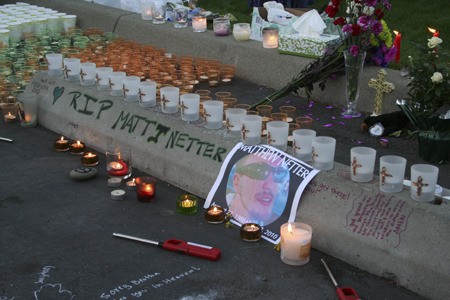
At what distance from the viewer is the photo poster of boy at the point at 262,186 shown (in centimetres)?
531

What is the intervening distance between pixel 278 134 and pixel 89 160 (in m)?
1.88

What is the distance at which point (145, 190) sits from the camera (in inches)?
233

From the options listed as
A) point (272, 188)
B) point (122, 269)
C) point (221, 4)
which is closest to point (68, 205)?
point (122, 269)

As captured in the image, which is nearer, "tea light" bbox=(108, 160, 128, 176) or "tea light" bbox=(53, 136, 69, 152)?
"tea light" bbox=(108, 160, 128, 176)

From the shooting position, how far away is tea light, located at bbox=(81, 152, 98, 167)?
6.67m

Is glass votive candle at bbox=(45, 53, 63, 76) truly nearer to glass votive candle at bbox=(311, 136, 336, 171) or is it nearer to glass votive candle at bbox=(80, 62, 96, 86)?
glass votive candle at bbox=(80, 62, 96, 86)

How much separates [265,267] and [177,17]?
6.02m

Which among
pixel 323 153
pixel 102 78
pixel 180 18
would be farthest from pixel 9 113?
pixel 323 153

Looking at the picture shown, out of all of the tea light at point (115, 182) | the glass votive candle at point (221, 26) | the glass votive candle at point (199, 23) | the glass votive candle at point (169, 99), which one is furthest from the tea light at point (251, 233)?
the glass votive candle at point (199, 23)

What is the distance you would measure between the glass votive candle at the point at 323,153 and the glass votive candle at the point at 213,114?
108cm

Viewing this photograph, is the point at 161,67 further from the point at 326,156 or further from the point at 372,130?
the point at 326,156

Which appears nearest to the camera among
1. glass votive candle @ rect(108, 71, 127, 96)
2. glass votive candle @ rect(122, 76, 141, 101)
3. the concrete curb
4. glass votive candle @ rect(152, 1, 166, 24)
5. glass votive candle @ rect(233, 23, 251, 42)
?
the concrete curb

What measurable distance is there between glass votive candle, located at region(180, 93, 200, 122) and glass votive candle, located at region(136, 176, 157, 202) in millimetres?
700

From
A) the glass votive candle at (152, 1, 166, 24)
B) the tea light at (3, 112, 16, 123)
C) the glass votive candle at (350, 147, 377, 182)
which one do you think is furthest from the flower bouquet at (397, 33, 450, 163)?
the glass votive candle at (152, 1, 166, 24)
